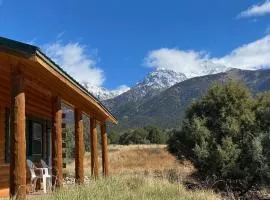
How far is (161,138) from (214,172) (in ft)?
131

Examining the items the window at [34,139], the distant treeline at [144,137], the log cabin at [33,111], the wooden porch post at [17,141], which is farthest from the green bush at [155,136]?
the wooden porch post at [17,141]

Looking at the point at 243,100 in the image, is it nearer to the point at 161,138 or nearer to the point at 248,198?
the point at 248,198

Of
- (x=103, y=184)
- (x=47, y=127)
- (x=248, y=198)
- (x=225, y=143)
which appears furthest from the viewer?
(x=225, y=143)

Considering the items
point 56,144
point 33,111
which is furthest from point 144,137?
point 56,144

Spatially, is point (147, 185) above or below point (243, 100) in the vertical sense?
below

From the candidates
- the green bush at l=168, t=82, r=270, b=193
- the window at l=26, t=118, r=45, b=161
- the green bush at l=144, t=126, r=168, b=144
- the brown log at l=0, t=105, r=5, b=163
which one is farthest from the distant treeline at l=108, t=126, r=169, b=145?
the brown log at l=0, t=105, r=5, b=163

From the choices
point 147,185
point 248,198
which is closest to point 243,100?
point 248,198

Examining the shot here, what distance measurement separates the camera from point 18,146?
8.18 meters

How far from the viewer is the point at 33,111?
1498 cm

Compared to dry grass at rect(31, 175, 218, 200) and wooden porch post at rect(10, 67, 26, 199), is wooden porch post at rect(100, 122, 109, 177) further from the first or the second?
wooden porch post at rect(10, 67, 26, 199)

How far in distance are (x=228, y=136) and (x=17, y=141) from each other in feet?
51.7

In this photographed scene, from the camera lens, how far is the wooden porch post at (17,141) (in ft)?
26.6

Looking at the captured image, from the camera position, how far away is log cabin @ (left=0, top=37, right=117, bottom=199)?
8102mm

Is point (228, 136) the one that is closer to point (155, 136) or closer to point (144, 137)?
point (155, 136)
